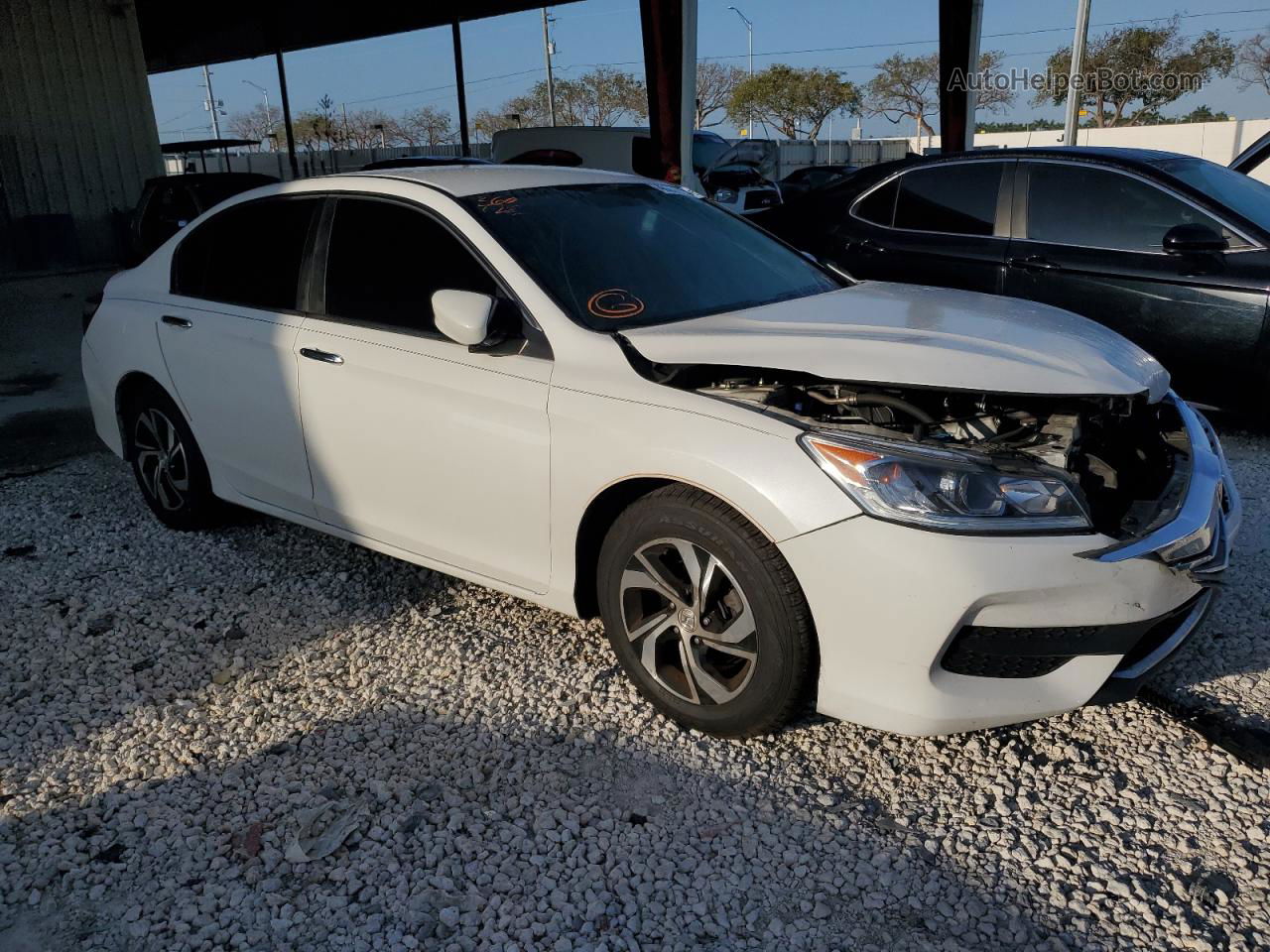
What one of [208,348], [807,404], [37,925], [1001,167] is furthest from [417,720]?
[1001,167]

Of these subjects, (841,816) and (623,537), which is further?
(623,537)

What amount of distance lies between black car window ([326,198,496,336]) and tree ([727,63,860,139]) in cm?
6445

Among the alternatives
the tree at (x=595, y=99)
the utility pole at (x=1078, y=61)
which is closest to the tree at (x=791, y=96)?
the tree at (x=595, y=99)

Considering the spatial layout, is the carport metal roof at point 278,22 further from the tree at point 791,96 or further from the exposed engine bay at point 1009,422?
the tree at point 791,96

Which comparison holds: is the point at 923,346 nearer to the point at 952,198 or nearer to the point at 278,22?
the point at 952,198

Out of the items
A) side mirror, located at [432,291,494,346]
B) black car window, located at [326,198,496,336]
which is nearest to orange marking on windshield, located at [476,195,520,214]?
black car window, located at [326,198,496,336]

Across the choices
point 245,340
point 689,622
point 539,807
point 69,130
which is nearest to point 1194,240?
point 689,622

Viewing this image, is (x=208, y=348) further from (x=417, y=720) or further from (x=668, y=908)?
(x=668, y=908)

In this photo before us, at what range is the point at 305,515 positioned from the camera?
3.99m

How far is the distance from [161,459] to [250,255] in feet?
3.67

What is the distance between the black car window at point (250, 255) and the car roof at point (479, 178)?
0.14 m

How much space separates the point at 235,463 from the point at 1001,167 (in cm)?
454

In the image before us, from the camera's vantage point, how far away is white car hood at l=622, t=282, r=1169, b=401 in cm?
275

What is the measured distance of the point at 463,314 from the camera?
3100 mm
